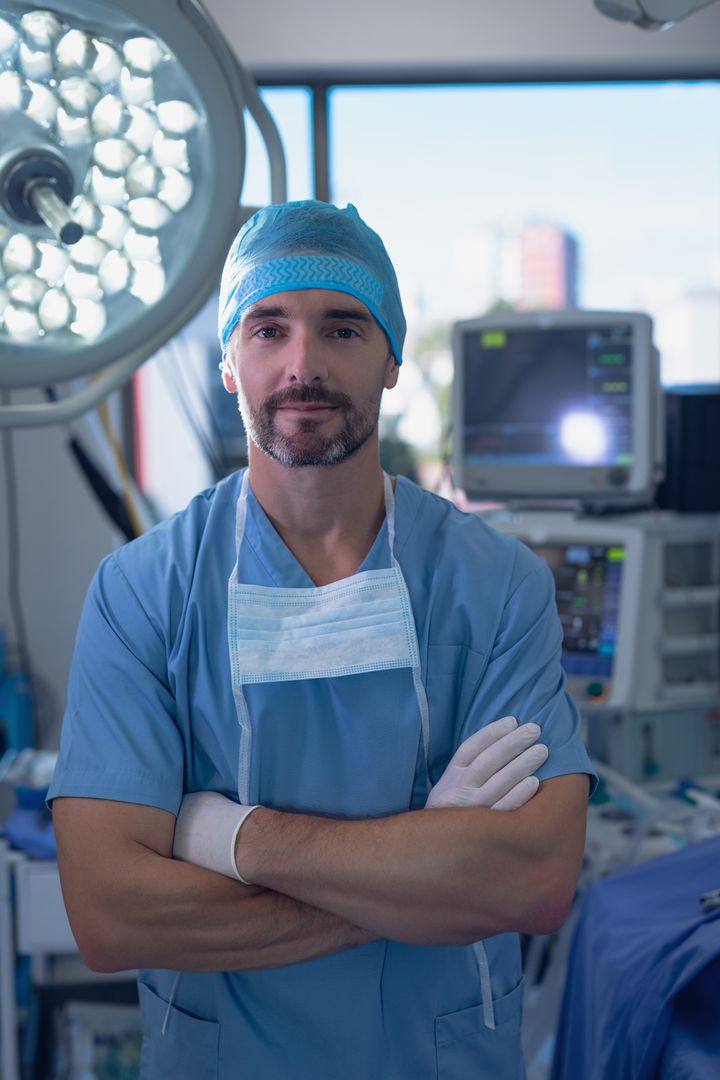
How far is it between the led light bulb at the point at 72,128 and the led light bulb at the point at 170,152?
5cm

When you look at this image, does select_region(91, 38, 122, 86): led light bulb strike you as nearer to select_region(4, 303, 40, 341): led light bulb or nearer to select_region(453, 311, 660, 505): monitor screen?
select_region(4, 303, 40, 341): led light bulb

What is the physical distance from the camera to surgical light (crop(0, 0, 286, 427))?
701 millimetres

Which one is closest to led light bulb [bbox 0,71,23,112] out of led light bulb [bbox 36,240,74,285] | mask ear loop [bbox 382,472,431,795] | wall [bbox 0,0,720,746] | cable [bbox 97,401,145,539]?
led light bulb [bbox 36,240,74,285]

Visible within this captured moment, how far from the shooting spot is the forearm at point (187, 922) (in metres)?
0.96

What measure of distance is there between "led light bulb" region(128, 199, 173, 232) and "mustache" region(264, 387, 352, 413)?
0.27m

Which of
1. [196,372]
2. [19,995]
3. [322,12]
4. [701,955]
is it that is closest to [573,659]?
[701,955]

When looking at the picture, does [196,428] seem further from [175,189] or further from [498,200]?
[175,189]

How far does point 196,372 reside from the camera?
2926 mm

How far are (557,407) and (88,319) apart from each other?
142 cm

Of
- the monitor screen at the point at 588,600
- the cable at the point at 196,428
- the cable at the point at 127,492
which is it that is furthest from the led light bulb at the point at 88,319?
the cable at the point at 196,428

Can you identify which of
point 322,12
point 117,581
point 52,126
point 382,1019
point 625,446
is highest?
point 322,12

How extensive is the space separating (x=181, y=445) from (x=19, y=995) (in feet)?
5.47

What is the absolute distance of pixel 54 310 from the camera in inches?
32.0

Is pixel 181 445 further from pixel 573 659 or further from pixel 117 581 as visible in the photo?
pixel 117 581
